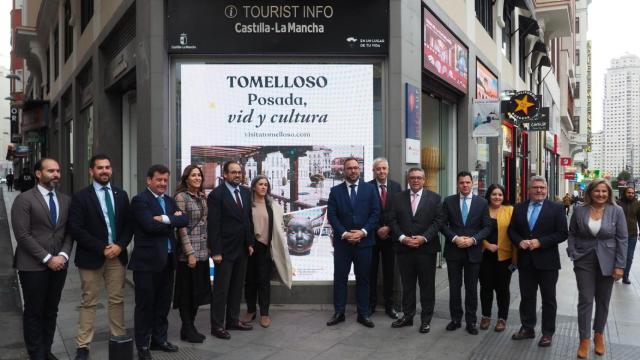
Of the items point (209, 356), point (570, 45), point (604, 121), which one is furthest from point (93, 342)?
point (604, 121)

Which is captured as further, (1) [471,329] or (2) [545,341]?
(1) [471,329]

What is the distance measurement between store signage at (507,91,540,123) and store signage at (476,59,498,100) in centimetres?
62

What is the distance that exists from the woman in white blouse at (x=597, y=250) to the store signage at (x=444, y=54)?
3.97 meters

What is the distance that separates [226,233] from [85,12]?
37.4 ft

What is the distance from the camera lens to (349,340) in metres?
6.32

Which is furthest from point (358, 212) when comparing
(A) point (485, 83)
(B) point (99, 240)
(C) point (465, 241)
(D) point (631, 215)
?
(A) point (485, 83)

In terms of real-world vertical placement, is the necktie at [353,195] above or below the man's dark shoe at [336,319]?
above

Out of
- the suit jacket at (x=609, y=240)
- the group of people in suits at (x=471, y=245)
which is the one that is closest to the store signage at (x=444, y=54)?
the group of people in suits at (x=471, y=245)

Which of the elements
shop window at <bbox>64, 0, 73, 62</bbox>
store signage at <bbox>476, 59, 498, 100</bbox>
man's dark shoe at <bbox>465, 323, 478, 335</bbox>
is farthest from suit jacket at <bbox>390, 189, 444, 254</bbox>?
shop window at <bbox>64, 0, 73, 62</bbox>

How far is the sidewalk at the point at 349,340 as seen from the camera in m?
5.83

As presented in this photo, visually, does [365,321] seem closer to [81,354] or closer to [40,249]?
[81,354]

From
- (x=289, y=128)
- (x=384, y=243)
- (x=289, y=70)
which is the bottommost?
(x=384, y=243)

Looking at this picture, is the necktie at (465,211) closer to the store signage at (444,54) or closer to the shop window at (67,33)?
the store signage at (444,54)

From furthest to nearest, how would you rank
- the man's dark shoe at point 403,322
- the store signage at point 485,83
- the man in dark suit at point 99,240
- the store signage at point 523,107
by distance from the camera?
the store signage at point 523,107, the store signage at point 485,83, the man's dark shoe at point 403,322, the man in dark suit at point 99,240
